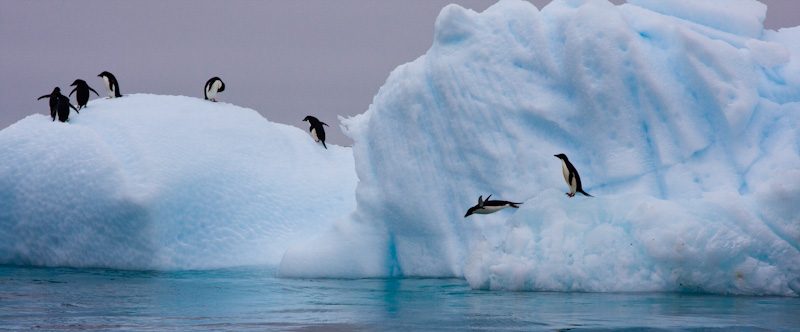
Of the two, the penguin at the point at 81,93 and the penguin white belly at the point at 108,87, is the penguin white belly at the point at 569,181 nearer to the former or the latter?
the penguin at the point at 81,93

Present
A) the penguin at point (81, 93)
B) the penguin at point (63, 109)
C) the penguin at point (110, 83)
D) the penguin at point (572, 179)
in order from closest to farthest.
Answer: the penguin at point (572, 179), the penguin at point (63, 109), the penguin at point (81, 93), the penguin at point (110, 83)

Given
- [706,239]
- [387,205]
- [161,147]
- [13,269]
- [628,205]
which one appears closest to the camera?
[706,239]

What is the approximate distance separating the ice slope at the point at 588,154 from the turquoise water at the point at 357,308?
0.51 metres

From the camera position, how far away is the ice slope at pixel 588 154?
25.5 ft

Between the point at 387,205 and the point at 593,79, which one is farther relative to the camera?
the point at 387,205

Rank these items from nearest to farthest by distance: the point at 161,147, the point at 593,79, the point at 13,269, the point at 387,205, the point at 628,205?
the point at 628,205, the point at 593,79, the point at 387,205, the point at 13,269, the point at 161,147

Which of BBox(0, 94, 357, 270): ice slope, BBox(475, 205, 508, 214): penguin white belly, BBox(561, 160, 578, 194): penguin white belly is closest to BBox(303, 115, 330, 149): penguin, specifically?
BBox(0, 94, 357, 270): ice slope

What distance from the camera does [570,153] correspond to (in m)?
9.38

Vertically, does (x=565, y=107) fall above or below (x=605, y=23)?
below

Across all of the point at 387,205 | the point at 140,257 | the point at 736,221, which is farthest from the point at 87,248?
the point at 736,221

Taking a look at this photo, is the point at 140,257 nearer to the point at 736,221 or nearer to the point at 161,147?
the point at 161,147

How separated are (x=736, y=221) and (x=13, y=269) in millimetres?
10071

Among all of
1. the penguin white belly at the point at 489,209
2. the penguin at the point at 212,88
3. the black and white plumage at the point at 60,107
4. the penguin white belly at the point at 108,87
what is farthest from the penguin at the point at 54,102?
the penguin white belly at the point at 489,209

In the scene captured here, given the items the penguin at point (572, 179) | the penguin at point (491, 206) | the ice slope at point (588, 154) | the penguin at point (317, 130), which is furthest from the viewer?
the penguin at point (317, 130)
